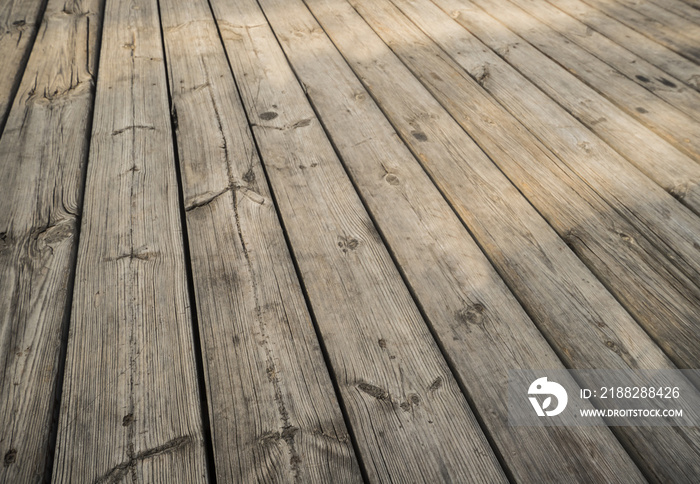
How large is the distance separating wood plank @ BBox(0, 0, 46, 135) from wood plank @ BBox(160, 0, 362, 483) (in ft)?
1.85

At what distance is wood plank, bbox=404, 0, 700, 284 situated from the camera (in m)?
1.11

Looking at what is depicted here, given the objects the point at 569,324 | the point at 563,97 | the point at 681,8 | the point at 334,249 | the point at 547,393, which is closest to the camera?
the point at 547,393

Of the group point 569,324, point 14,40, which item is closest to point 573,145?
point 569,324

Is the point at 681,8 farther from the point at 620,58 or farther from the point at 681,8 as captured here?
the point at 620,58

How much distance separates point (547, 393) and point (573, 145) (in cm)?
83

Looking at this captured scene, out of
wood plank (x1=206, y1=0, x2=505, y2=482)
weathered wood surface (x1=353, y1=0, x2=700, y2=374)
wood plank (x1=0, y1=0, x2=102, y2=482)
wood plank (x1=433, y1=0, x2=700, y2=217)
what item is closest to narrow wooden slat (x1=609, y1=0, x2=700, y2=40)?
wood plank (x1=433, y1=0, x2=700, y2=217)

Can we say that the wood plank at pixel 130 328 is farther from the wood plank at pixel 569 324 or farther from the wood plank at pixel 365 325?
the wood plank at pixel 569 324

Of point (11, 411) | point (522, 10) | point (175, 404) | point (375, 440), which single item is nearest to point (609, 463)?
point (375, 440)

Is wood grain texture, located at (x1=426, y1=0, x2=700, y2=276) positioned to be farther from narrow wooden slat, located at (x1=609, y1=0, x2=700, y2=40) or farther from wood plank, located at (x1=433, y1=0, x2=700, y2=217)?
narrow wooden slat, located at (x1=609, y1=0, x2=700, y2=40)

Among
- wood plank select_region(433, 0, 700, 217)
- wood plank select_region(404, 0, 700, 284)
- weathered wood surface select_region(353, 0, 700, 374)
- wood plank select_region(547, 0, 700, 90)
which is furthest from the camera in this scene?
wood plank select_region(547, 0, 700, 90)

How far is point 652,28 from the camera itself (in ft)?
6.30

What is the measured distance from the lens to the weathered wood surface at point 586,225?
0.94 meters

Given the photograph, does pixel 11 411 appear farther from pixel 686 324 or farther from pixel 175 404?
pixel 686 324

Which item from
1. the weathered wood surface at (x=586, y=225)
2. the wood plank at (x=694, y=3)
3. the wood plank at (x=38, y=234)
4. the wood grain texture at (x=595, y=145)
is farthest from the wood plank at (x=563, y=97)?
the wood plank at (x=38, y=234)
